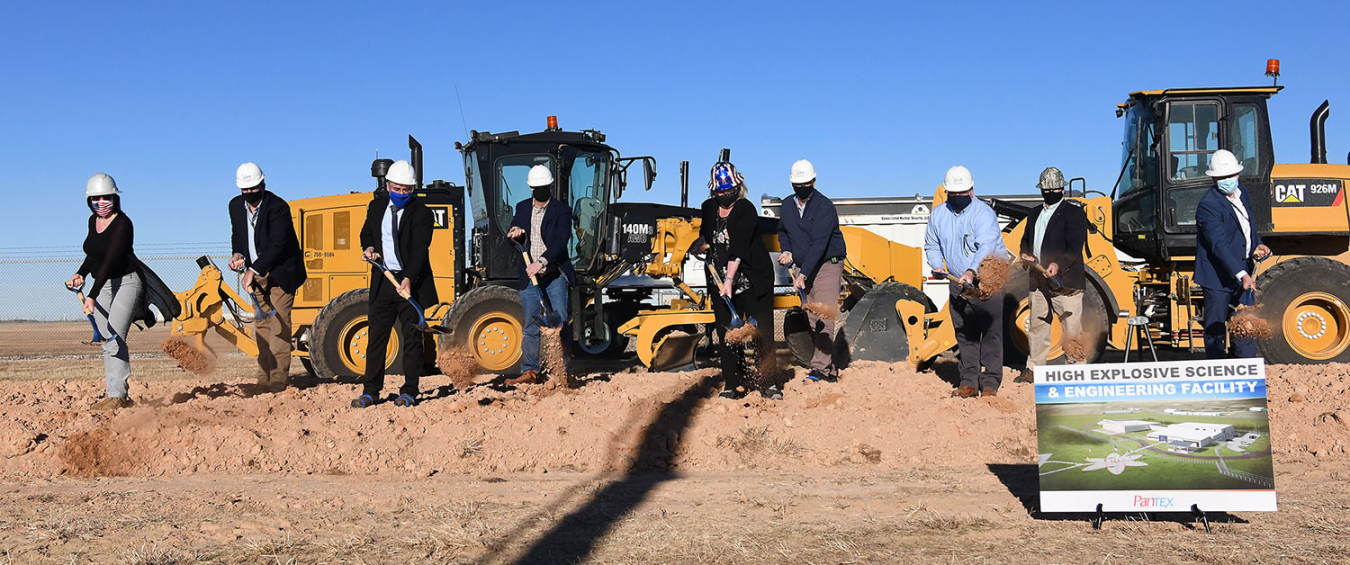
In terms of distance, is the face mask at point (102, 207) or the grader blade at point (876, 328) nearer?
the face mask at point (102, 207)

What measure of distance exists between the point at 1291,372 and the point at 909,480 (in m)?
5.04

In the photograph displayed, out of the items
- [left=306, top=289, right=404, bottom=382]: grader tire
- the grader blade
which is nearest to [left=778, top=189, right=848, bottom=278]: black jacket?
the grader blade

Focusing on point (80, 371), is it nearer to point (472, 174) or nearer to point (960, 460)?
point (472, 174)

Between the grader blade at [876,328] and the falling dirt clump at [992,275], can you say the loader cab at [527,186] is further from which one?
the falling dirt clump at [992,275]

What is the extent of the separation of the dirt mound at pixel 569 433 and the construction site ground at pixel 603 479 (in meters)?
0.02

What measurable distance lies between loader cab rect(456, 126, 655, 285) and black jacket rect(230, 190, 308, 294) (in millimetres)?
3011

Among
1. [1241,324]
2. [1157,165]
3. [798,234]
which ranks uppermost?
[1157,165]

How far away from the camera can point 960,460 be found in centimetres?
662

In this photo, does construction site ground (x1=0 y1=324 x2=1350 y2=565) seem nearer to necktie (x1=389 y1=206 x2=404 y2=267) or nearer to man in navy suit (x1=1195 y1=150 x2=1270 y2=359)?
man in navy suit (x1=1195 y1=150 x2=1270 y2=359)

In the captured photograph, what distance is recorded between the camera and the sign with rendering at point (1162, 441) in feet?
15.3

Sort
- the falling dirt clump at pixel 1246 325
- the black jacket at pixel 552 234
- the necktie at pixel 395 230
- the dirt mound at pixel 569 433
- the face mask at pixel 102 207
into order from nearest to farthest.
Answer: the dirt mound at pixel 569 433 → the falling dirt clump at pixel 1246 325 → the necktie at pixel 395 230 → the face mask at pixel 102 207 → the black jacket at pixel 552 234

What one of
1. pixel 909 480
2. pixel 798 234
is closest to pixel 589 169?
pixel 798 234

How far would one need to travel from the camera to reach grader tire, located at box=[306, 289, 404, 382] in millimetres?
10570

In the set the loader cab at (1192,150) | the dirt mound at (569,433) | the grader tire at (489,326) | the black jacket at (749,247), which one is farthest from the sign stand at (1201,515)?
the grader tire at (489,326)
